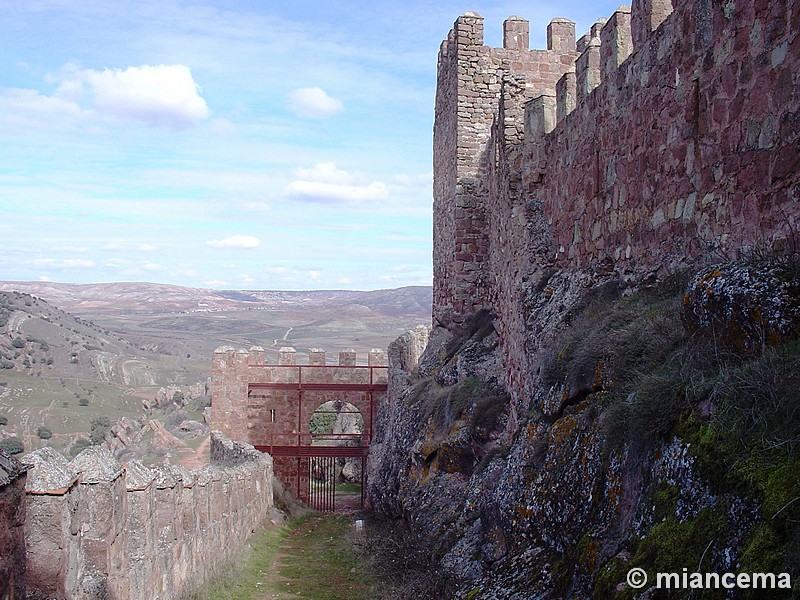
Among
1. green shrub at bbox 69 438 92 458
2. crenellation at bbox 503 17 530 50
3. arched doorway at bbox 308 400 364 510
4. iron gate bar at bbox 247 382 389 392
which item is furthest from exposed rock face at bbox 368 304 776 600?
green shrub at bbox 69 438 92 458

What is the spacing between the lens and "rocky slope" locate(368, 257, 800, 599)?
3.56 m

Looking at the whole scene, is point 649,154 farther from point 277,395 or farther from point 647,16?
point 277,395

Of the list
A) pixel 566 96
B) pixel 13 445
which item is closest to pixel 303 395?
pixel 13 445

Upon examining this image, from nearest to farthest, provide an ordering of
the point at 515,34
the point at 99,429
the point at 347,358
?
the point at 515,34
the point at 347,358
the point at 99,429

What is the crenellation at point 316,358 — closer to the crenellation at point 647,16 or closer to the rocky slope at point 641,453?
the rocky slope at point 641,453

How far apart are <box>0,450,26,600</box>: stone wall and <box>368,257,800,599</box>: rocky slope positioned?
2809 mm

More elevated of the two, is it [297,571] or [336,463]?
[297,571]

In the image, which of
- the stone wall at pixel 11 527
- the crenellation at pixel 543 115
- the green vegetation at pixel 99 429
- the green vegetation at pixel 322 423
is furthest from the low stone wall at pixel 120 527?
the green vegetation at pixel 99 429

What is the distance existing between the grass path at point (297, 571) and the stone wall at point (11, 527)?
5.01 m

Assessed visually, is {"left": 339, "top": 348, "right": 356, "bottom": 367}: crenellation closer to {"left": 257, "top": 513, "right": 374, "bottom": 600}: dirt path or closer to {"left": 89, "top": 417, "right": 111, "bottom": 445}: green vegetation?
{"left": 257, "top": 513, "right": 374, "bottom": 600}: dirt path

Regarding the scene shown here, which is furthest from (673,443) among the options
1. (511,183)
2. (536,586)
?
(511,183)

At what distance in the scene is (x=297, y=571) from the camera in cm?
1189

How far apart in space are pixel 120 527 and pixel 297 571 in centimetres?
571

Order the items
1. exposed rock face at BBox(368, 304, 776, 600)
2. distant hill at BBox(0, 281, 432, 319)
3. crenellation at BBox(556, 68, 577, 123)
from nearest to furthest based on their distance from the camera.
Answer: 1. exposed rock face at BBox(368, 304, 776, 600)
2. crenellation at BBox(556, 68, 577, 123)
3. distant hill at BBox(0, 281, 432, 319)
